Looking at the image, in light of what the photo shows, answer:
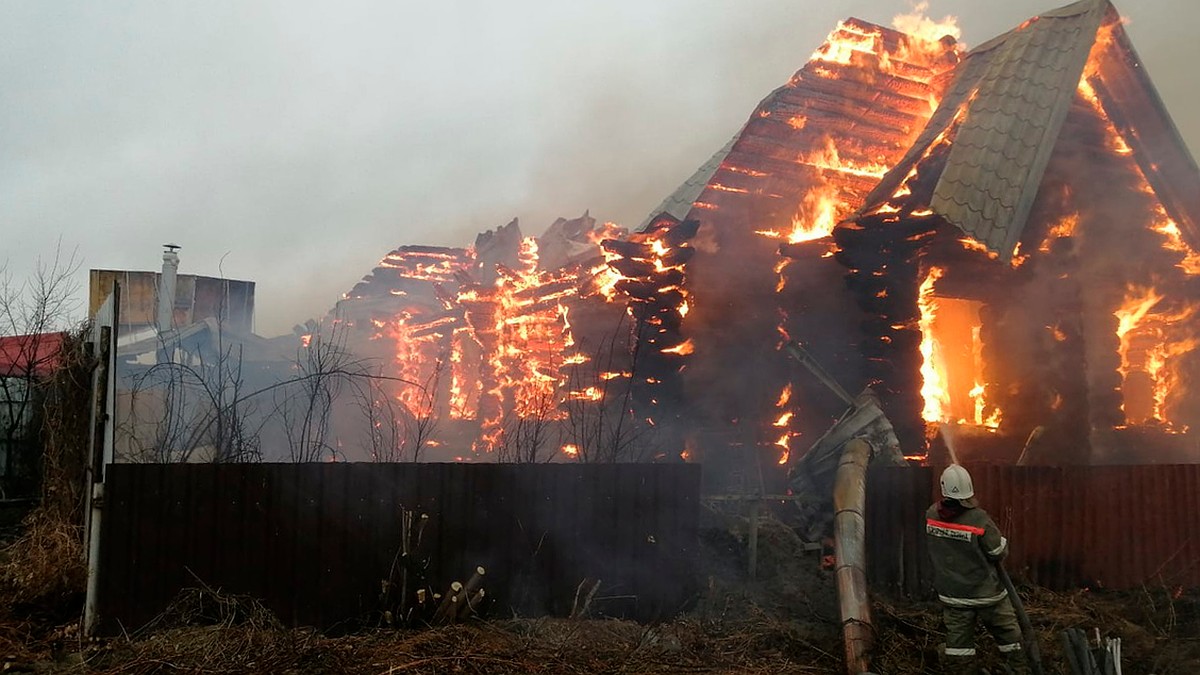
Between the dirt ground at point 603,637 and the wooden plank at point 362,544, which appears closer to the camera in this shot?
the dirt ground at point 603,637

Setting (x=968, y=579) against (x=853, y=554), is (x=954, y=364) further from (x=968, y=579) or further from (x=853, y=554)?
(x=968, y=579)

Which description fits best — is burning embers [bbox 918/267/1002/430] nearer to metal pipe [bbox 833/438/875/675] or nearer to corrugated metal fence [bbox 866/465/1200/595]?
corrugated metal fence [bbox 866/465/1200/595]

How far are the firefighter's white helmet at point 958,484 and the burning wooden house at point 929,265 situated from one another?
6.41 metres

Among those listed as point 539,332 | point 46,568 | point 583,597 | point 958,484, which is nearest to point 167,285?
point 539,332

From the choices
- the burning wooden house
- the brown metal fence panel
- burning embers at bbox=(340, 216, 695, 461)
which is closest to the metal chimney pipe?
burning embers at bbox=(340, 216, 695, 461)

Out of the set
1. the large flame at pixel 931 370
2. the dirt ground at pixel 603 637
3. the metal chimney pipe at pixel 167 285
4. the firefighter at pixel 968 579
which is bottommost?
the dirt ground at pixel 603 637

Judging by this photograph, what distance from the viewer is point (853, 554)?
830cm

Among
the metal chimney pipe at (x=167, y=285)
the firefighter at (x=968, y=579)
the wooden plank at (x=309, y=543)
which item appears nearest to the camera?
the firefighter at (x=968, y=579)

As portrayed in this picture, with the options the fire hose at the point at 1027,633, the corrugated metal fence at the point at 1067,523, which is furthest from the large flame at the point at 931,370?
the fire hose at the point at 1027,633

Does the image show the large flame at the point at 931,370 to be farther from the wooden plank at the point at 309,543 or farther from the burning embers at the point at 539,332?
the wooden plank at the point at 309,543

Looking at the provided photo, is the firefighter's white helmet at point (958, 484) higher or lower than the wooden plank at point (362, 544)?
higher

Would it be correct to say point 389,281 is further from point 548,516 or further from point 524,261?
point 548,516

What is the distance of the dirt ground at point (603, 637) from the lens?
22.0ft

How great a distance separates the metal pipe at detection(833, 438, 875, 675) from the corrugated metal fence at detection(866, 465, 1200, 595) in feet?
1.16
